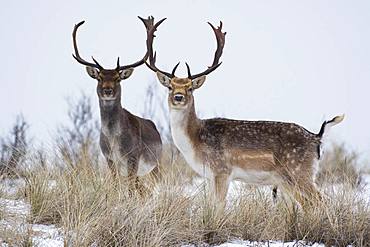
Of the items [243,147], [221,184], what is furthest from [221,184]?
[243,147]

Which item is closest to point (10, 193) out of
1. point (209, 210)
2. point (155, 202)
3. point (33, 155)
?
point (33, 155)

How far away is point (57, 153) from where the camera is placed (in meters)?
8.73

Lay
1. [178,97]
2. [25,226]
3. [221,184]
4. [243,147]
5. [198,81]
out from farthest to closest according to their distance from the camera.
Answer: [198,81]
[178,97]
[243,147]
[221,184]
[25,226]

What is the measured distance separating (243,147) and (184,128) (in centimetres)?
84

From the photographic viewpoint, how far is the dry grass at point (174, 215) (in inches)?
255

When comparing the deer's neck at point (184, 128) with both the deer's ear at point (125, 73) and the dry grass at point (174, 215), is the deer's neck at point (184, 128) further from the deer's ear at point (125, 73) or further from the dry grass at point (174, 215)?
the dry grass at point (174, 215)

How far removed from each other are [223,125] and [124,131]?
1.49m

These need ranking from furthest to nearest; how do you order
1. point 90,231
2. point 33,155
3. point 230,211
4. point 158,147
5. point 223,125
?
point 158,147 < point 223,125 < point 33,155 < point 230,211 < point 90,231

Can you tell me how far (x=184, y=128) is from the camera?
943 cm

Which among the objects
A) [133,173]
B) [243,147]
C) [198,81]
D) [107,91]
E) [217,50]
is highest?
[217,50]

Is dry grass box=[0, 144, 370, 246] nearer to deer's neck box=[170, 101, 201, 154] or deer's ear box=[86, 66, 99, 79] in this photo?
deer's neck box=[170, 101, 201, 154]

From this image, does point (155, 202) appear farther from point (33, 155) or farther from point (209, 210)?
point (33, 155)

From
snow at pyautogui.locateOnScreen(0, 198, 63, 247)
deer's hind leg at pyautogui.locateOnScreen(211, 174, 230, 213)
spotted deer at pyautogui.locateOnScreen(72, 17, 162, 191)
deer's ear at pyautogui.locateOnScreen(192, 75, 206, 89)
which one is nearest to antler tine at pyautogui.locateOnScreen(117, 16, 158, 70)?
spotted deer at pyautogui.locateOnScreen(72, 17, 162, 191)

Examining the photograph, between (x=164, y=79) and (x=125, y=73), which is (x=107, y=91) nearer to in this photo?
(x=125, y=73)
